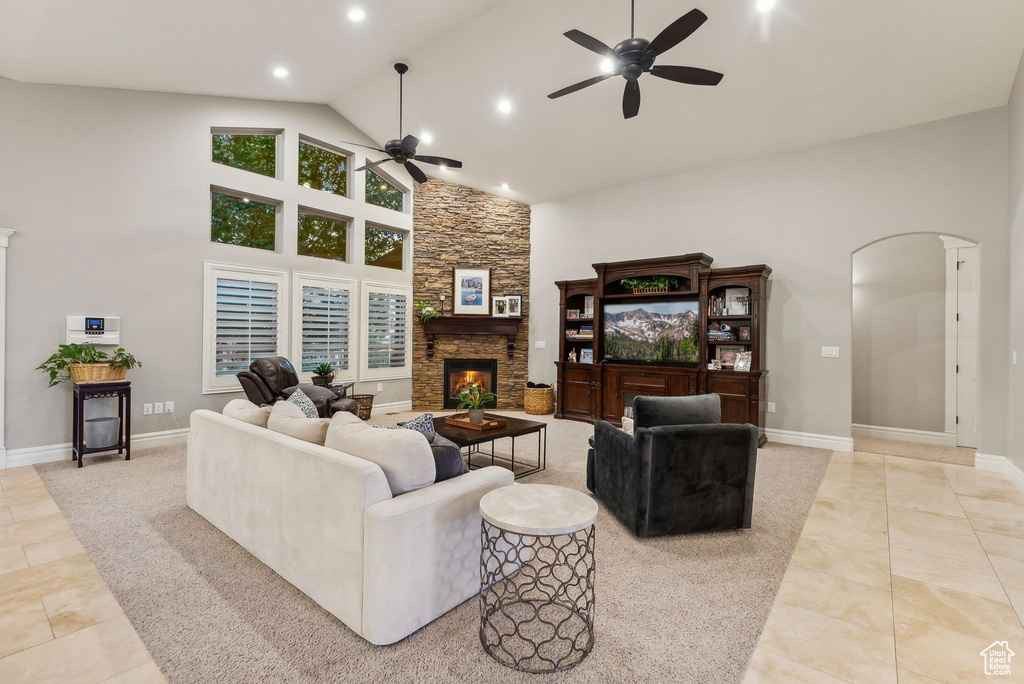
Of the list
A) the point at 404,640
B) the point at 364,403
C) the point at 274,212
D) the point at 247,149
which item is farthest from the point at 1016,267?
the point at 247,149

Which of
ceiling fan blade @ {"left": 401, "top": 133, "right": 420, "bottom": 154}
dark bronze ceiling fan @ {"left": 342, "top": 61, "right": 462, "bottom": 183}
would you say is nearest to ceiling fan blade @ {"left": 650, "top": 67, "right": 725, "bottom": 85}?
dark bronze ceiling fan @ {"left": 342, "top": 61, "right": 462, "bottom": 183}

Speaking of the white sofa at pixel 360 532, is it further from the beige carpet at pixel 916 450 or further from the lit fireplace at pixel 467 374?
the lit fireplace at pixel 467 374

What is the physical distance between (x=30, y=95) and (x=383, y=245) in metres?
3.96

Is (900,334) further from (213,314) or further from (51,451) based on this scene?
(51,451)

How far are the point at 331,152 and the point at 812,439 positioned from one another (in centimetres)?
733

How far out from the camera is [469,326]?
25.2ft

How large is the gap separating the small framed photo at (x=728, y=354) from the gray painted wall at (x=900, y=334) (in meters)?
1.91

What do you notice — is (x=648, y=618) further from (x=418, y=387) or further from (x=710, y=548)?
(x=418, y=387)

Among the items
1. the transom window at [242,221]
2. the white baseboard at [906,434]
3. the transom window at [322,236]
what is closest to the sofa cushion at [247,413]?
the transom window at [242,221]

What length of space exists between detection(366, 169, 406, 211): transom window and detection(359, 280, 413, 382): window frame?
1268 millimetres

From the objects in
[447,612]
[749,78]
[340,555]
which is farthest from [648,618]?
[749,78]

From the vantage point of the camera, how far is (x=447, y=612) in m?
2.06

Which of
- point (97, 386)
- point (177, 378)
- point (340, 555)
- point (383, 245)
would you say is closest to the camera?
point (340, 555)

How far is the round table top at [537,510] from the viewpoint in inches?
67.9
